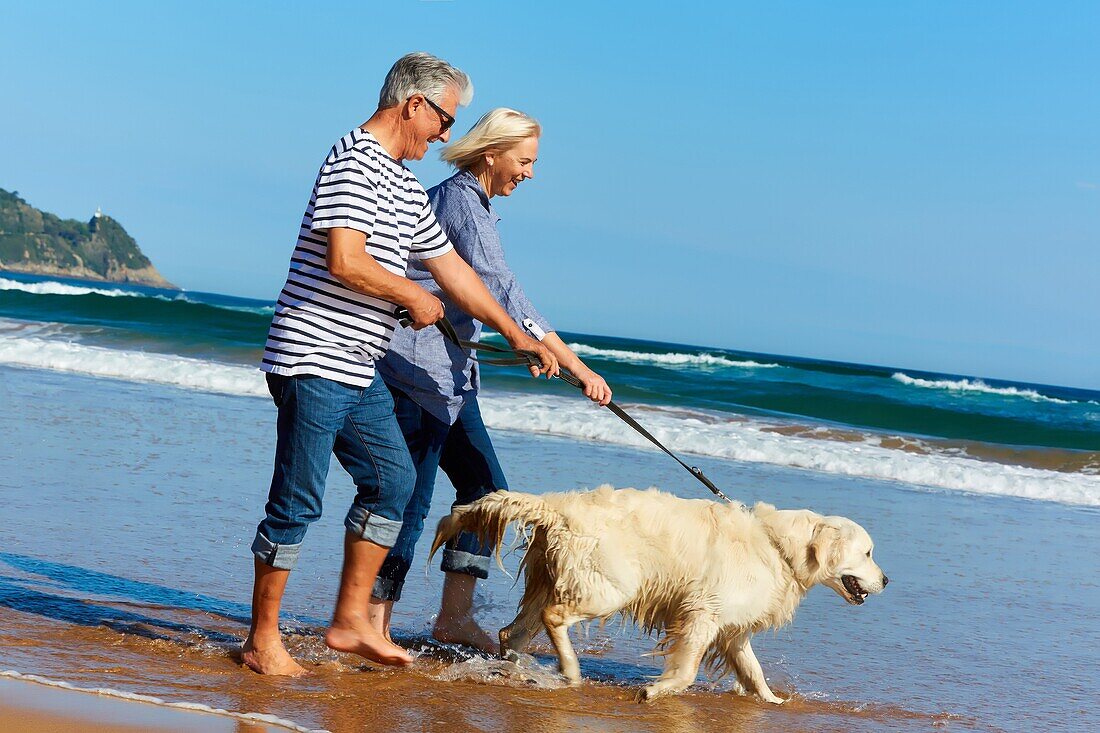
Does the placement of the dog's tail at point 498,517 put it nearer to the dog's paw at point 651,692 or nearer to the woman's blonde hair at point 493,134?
the dog's paw at point 651,692

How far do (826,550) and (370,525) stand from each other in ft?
5.59

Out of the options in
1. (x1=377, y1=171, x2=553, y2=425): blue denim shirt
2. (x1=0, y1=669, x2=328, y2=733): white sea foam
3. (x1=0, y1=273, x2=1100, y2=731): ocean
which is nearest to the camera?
(x1=0, y1=669, x2=328, y2=733): white sea foam

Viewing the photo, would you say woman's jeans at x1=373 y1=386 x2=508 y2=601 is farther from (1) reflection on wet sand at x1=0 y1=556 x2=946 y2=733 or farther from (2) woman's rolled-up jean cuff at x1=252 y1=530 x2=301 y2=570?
(2) woman's rolled-up jean cuff at x1=252 y1=530 x2=301 y2=570

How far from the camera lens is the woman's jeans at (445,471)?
4082 mm

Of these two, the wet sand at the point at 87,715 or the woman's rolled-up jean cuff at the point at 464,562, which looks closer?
the wet sand at the point at 87,715

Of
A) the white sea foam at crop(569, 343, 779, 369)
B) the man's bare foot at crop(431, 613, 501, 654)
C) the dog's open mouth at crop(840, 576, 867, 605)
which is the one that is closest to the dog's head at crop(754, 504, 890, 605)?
the dog's open mouth at crop(840, 576, 867, 605)

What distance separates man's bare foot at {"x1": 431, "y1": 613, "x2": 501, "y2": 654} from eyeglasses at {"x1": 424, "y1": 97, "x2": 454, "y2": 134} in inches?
79.0

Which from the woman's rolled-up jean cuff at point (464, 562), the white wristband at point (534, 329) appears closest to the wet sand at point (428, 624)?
the woman's rolled-up jean cuff at point (464, 562)

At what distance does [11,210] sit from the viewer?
270 ft

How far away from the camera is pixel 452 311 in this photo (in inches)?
158

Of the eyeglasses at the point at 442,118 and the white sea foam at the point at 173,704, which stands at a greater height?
the eyeglasses at the point at 442,118

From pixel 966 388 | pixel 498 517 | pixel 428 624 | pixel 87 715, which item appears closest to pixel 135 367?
pixel 428 624

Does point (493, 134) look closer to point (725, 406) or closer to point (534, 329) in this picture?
point (534, 329)

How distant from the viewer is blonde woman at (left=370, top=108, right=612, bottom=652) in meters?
3.95
